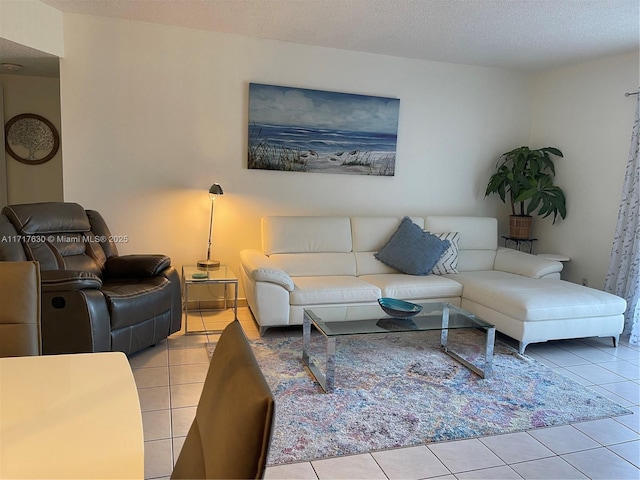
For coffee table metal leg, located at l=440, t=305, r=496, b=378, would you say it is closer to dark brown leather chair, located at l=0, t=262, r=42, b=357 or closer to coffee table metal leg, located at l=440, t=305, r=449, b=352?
coffee table metal leg, located at l=440, t=305, r=449, b=352

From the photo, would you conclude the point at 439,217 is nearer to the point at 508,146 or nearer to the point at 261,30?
the point at 508,146

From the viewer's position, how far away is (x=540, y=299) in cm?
345

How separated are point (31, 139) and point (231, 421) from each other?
525cm

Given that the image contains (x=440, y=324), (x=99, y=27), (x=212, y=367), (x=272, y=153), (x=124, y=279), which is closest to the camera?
(x=212, y=367)

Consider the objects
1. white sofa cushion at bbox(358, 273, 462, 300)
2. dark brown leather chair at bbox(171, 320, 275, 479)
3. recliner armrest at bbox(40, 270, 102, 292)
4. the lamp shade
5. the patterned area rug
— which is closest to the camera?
dark brown leather chair at bbox(171, 320, 275, 479)

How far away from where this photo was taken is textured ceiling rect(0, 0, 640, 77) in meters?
3.21

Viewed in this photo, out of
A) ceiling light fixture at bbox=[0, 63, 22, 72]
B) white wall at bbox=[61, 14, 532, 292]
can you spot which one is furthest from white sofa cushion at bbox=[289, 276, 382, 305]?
ceiling light fixture at bbox=[0, 63, 22, 72]

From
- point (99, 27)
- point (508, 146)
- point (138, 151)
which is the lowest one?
point (138, 151)

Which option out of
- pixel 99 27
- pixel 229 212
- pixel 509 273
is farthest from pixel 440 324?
pixel 99 27

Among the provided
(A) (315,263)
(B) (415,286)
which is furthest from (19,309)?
(B) (415,286)

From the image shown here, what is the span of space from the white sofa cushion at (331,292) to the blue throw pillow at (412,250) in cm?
54

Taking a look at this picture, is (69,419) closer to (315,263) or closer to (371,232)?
(315,263)

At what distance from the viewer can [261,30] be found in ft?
12.9

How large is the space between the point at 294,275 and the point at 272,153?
46.2 inches
